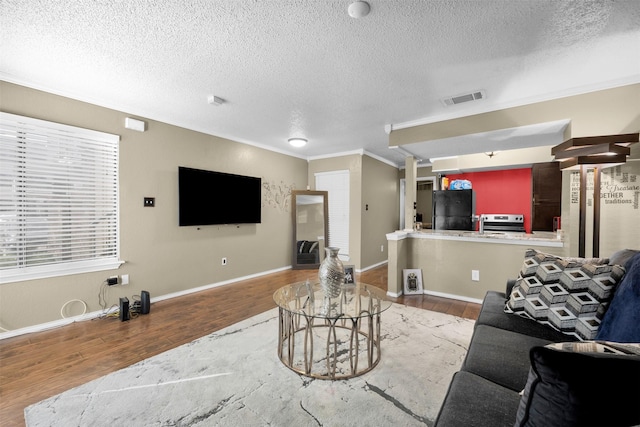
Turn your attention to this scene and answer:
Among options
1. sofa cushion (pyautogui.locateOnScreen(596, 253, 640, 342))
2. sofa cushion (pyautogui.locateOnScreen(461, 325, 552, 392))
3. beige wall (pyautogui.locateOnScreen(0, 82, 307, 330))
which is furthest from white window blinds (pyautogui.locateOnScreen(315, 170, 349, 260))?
sofa cushion (pyautogui.locateOnScreen(596, 253, 640, 342))

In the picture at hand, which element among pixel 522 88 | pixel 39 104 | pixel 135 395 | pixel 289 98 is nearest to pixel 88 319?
pixel 135 395

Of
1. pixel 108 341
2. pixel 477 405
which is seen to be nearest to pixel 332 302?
pixel 477 405

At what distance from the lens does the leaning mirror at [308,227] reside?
5.67 m

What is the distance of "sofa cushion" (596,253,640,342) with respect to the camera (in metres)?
1.16

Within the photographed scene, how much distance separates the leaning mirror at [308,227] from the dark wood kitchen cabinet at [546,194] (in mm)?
4053

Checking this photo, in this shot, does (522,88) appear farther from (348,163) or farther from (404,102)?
(348,163)

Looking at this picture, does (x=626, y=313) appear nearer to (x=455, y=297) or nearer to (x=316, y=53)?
(x=316, y=53)

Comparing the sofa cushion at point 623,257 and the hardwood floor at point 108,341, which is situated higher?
the sofa cushion at point 623,257

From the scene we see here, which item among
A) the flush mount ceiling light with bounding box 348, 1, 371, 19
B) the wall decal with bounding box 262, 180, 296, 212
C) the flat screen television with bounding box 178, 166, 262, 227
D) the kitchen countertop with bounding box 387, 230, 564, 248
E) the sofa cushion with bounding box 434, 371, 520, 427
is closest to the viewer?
the sofa cushion with bounding box 434, 371, 520, 427

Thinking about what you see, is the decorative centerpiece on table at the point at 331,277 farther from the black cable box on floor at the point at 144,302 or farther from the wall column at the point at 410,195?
the wall column at the point at 410,195

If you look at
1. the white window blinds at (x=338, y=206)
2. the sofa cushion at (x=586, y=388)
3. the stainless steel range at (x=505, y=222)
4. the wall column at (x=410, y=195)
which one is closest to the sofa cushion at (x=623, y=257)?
the sofa cushion at (x=586, y=388)

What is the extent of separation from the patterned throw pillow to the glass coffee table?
91cm

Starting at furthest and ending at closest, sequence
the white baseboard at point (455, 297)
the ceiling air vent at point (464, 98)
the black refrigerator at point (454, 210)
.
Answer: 1. the black refrigerator at point (454, 210)
2. the white baseboard at point (455, 297)
3. the ceiling air vent at point (464, 98)

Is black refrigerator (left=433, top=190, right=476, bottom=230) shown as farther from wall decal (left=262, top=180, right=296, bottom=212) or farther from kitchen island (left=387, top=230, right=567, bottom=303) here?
wall decal (left=262, top=180, right=296, bottom=212)
